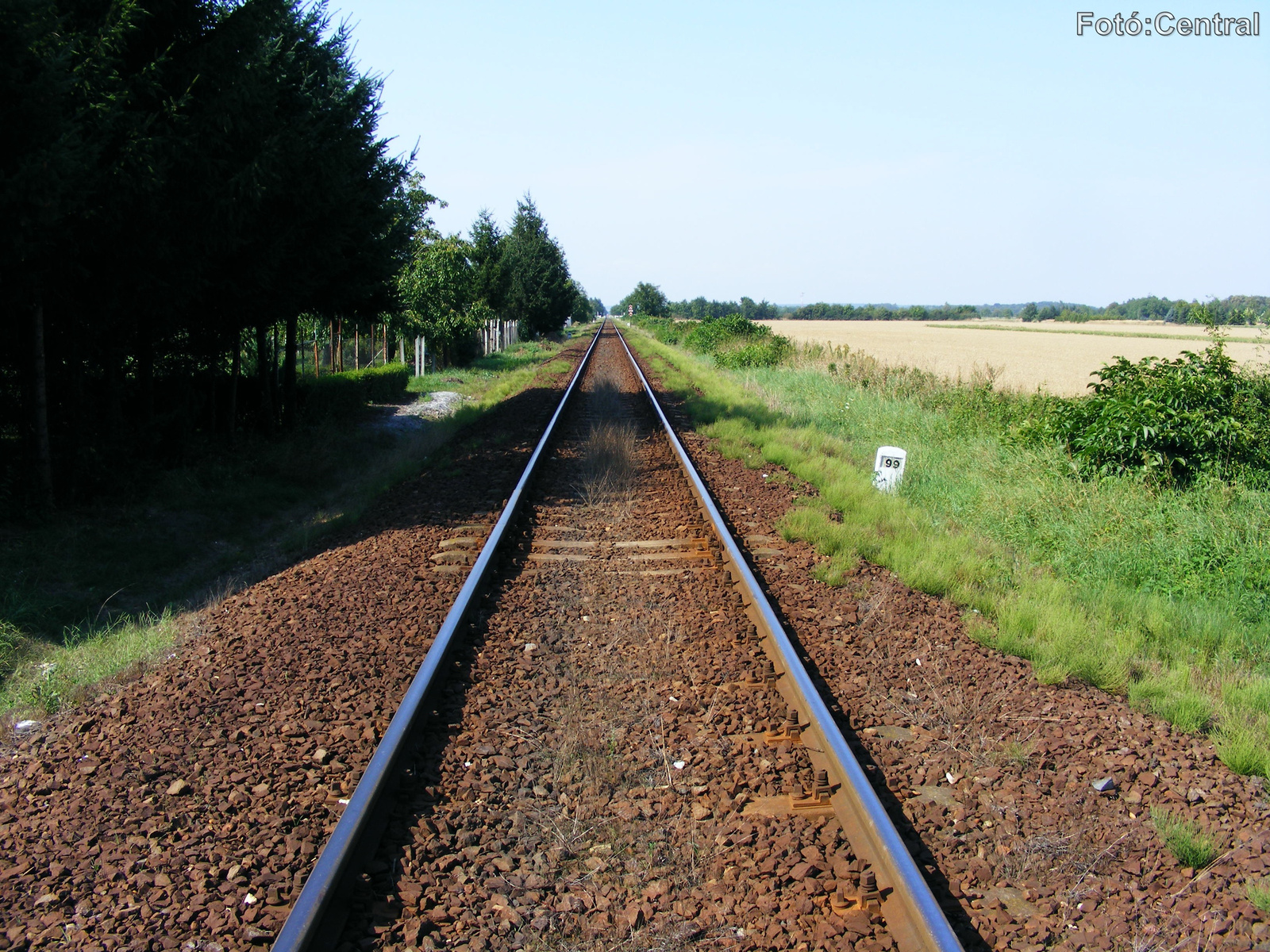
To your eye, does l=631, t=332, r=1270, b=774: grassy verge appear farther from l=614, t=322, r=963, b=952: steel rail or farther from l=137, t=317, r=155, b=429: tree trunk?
l=137, t=317, r=155, b=429: tree trunk

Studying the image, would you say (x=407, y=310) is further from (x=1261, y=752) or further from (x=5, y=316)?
(x=1261, y=752)

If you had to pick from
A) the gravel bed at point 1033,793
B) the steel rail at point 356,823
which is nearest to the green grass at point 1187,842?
the gravel bed at point 1033,793

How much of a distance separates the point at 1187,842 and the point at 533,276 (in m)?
49.7

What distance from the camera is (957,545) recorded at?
22.5 feet

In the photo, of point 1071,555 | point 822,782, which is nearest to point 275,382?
point 1071,555

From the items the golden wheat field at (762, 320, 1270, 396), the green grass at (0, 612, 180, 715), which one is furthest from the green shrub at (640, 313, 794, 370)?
the green grass at (0, 612, 180, 715)

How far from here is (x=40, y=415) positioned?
7.91 meters

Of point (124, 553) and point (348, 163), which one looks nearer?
point (124, 553)

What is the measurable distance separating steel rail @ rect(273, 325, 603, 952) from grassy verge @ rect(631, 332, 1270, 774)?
3084 mm

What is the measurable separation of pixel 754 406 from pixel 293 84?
9.00 metres

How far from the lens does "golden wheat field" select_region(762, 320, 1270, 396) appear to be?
24.4m

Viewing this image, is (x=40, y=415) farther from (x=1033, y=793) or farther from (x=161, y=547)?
(x=1033, y=793)

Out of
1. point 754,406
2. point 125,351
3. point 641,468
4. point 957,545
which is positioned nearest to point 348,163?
point 125,351

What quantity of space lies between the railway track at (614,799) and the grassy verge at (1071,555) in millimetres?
1738
